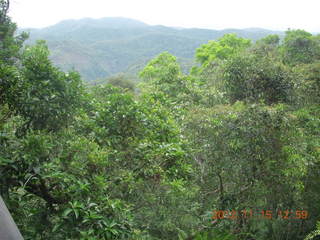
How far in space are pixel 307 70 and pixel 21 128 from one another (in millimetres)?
6887

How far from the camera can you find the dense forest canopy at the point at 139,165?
8.93ft

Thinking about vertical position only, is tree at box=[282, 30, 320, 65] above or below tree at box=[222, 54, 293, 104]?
above

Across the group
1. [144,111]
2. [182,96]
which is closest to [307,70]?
[182,96]

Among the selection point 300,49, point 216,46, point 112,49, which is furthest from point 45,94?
point 112,49

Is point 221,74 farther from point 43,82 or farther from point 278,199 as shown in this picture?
point 43,82

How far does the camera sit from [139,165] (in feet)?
12.4

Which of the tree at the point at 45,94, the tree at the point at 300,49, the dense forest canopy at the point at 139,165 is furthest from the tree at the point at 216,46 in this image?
the tree at the point at 45,94

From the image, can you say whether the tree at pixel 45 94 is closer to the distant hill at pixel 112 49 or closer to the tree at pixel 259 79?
the tree at pixel 259 79

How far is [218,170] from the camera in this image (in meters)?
4.68

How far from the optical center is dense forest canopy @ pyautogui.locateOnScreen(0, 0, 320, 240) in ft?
8.93
